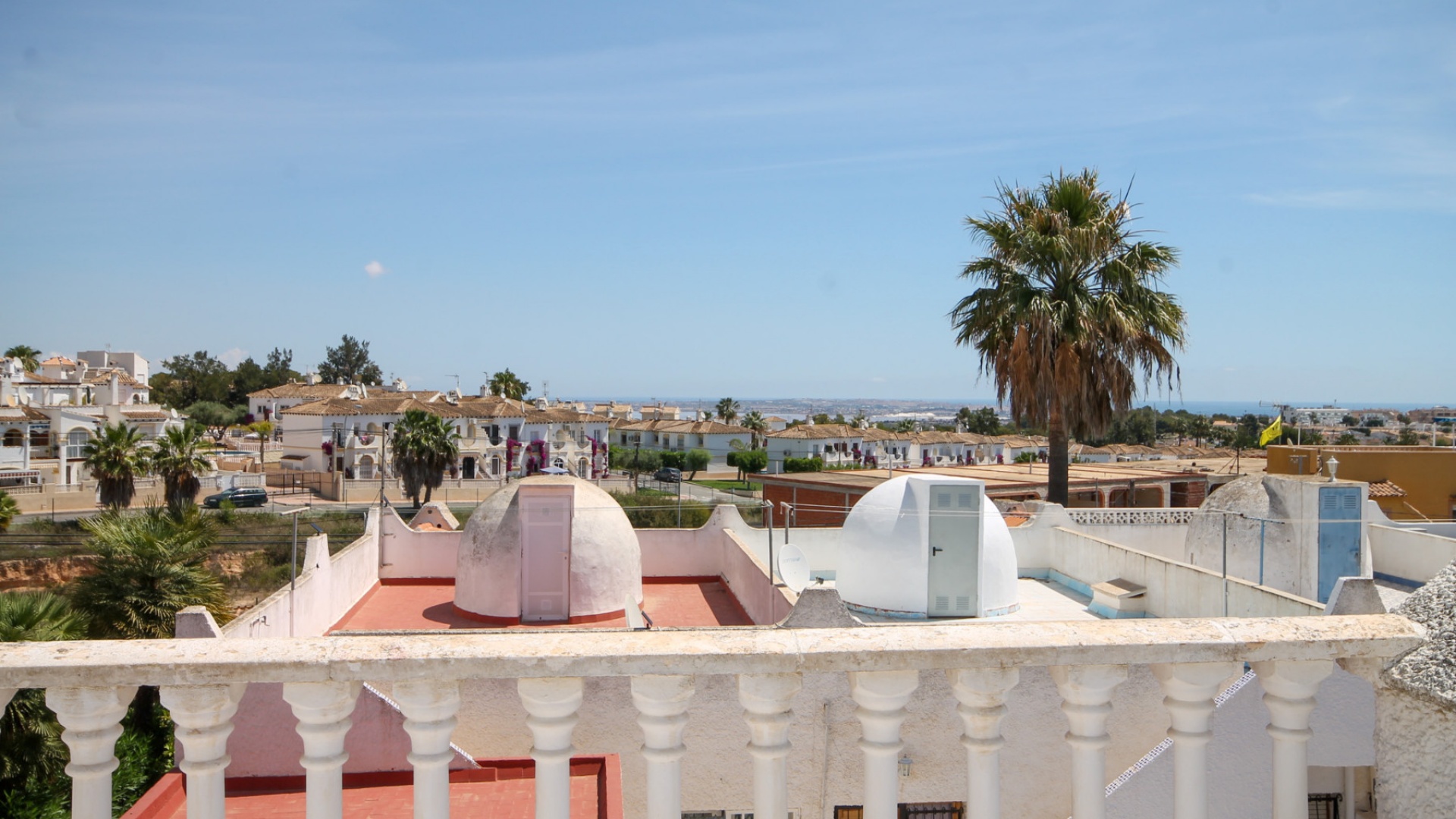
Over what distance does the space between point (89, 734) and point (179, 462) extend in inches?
1598

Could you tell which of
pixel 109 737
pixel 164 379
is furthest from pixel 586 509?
pixel 164 379

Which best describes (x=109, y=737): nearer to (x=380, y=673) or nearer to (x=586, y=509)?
(x=380, y=673)

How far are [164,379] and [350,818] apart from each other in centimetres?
11549

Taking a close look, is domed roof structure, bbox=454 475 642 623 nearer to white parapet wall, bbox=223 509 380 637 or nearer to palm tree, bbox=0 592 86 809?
white parapet wall, bbox=223 509 380 637

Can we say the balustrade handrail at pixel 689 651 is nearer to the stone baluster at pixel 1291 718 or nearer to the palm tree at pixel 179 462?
the stone baluster at pixel 1291 718

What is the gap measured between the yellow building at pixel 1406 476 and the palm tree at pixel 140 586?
23.3 m

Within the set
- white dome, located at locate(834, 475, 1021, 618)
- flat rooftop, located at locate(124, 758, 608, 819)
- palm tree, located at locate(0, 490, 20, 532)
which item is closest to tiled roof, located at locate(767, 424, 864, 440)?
palm tree, located at locate(0, 490, 20, 532)

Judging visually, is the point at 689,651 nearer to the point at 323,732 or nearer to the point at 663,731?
the point at 663,731

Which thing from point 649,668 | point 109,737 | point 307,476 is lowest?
point 307,476

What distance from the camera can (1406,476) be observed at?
2298cm

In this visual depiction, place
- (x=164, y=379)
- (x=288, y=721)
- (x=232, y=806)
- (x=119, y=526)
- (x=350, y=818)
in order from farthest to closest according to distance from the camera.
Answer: (x=164, y=379) → (x=119, y=526) → (x=288, y=721) → (x=232, y=806) → (x=350, y=818)

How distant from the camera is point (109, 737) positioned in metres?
2.43

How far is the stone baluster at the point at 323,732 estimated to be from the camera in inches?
94.7

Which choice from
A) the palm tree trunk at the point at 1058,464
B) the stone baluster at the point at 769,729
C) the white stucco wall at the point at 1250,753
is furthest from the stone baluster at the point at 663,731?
the palm tree trunk at the point at 1058,464
